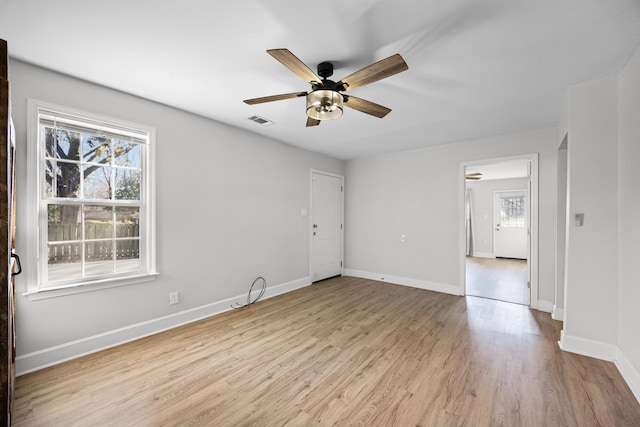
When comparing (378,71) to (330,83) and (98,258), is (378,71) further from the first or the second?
(98,258)

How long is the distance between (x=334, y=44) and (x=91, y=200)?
2554 millimetres

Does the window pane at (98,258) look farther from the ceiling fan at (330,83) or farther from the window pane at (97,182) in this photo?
the ceiling fan at (330,83)

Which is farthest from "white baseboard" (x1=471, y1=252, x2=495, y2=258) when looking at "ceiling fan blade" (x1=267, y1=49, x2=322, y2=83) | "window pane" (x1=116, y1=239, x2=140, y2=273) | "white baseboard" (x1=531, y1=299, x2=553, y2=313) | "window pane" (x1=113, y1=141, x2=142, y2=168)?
"window pane" (x1=113, y1=141, x2=142, y2=168)

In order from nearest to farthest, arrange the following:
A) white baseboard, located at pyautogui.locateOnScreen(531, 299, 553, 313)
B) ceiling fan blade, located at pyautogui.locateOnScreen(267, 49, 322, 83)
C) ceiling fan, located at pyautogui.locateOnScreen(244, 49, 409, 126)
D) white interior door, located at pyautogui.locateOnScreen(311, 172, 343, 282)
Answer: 1. ceiling fan blade, located at pyautogui.locateOnScreen(267, 49, 322, 83)
2. ceiling fan, located at pyautogui.locateOnScreen(244, 49, 409, 126)
3. white baseboard, located at pyautogui.locateOnScreen(531, 299, 553, 313)
4. white interior door, located at pyautogui.locateOnScreen(311, 172, 343, 282)

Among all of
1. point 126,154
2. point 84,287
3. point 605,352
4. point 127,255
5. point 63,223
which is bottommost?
point 605,352

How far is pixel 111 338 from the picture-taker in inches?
98.3

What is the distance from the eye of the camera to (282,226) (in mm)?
4289

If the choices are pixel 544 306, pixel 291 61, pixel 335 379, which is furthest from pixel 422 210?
pixel 291 61

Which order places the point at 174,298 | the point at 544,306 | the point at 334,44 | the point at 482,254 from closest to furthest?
the point at 334,44
the point at 174,298
the point at 544,306
the point at 482,254

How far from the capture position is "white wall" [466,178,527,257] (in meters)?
7.98

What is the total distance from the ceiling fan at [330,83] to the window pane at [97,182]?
1682mm

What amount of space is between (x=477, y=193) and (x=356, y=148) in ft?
18.6

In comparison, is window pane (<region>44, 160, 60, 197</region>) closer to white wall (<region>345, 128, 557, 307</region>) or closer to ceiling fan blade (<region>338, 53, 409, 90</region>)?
ceiling fan blade (<region>338, 53, 409, 90</region>)

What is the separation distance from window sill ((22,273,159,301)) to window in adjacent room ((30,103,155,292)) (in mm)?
12
